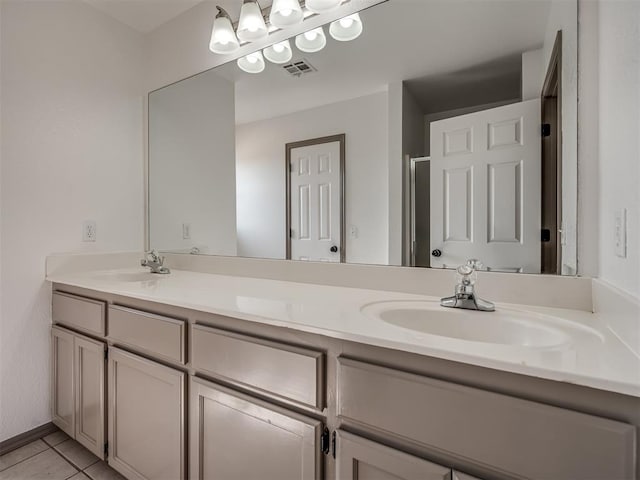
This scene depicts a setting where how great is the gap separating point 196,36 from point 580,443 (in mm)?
2316

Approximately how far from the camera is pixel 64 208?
1769mm

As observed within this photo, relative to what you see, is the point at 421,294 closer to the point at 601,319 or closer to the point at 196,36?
the point at 601,319

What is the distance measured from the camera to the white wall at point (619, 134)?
0.69 m

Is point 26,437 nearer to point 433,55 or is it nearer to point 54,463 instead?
point 54,463

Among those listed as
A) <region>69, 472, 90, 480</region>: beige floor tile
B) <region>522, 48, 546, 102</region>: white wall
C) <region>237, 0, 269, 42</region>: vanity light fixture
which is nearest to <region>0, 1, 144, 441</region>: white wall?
<region>69, 472, 90, 480</region>: beige floor tile

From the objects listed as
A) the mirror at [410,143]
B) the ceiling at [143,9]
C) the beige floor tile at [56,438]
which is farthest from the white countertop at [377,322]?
the ceiling at [143,9]

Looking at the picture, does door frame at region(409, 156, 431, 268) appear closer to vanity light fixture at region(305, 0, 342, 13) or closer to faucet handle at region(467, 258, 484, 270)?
faucet handle at region(467, 258, 484, 270)

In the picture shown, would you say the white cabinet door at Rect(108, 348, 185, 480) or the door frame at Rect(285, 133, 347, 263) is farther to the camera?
the door frame at Rect(285, 133, 347, 263)

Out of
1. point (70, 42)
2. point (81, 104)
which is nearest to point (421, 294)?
point (81, 104)

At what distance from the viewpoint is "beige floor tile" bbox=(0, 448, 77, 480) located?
143cm

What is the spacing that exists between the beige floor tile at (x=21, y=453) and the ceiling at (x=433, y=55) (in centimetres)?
201

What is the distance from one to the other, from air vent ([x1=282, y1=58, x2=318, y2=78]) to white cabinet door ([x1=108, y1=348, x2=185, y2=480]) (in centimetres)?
135

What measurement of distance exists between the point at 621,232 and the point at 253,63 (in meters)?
1.64

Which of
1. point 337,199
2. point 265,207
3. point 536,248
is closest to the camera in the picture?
point 536,248
